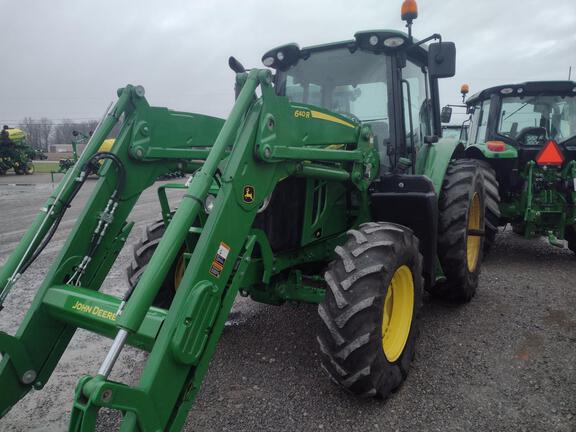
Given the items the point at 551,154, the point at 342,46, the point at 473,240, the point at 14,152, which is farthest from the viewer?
the point at 14,152

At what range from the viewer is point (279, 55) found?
3830 mm

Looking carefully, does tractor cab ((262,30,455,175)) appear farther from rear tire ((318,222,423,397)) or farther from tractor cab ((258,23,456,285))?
rear tire ((318,222,423,397))

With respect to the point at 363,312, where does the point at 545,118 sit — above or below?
above

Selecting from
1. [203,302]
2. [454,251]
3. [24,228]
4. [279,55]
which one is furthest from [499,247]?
[24,228]

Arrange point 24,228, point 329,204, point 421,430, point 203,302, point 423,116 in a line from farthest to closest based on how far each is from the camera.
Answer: point 24,228 < point 423,116 < point 329,204 < point 421,430 < point 203,302

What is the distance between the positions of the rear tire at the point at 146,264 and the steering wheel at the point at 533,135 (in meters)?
5.33

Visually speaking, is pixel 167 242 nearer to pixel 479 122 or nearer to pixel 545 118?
pixel 545 118

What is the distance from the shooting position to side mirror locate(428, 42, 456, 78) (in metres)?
3.29

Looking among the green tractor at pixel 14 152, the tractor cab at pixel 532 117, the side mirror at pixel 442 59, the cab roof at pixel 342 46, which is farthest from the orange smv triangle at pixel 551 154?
the green tractor at pixel 14 152

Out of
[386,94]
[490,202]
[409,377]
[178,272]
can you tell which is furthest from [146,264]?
[490,202]

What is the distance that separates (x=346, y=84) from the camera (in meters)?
3.69

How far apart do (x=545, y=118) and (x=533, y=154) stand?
0.64 meters

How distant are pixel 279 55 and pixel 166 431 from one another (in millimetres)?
3008

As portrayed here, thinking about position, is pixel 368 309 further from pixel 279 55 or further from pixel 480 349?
pixel 279 55
